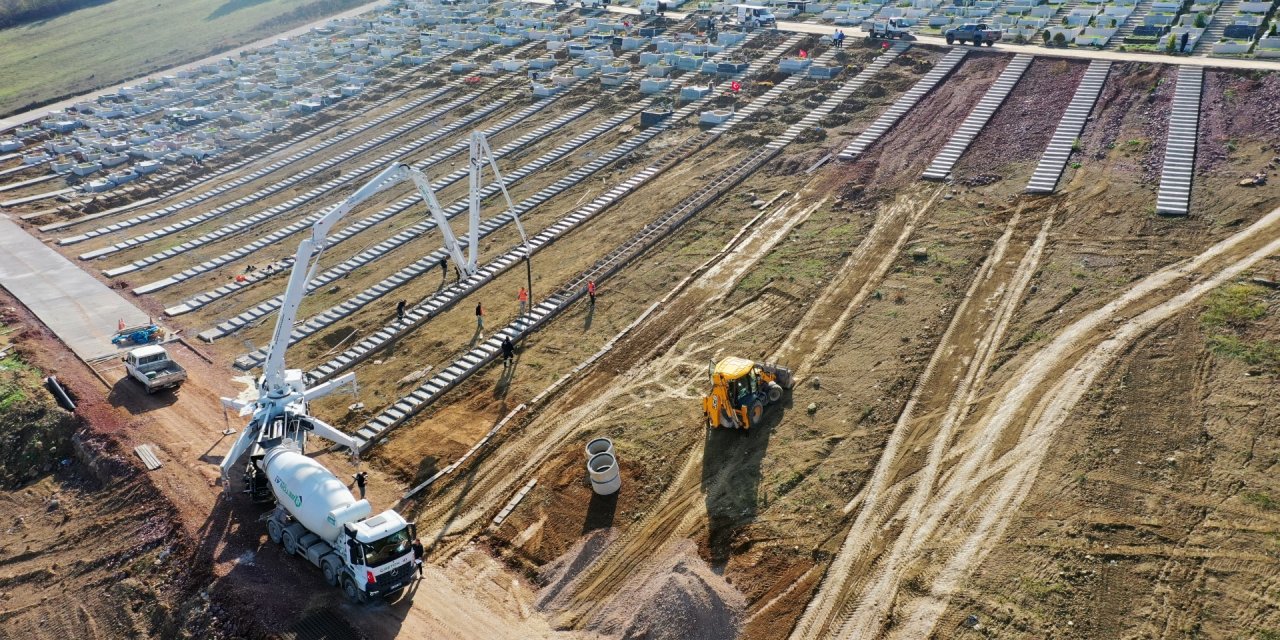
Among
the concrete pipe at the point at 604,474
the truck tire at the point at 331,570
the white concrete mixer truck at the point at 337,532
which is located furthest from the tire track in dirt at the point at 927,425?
the truck tire at the point at 331,570

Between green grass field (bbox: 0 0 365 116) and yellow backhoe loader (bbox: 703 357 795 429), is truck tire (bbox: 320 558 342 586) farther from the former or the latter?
green grass field (bbox: 0 0 365 116)

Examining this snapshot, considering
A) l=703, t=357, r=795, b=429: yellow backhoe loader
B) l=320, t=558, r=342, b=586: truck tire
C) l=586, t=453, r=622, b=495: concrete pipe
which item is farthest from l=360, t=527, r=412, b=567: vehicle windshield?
l=703, t=357, r=795, b=429: yellow backhoe loader

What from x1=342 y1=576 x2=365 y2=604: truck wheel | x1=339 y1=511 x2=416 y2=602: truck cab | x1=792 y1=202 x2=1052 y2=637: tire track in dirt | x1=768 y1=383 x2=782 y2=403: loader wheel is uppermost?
x1=339 y1=511 x2=416 y2=602: truck cab

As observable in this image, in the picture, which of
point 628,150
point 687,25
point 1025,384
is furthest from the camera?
point 687,25

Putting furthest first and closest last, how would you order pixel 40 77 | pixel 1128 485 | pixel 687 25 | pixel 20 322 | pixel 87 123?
1. pixel 40 77
2. pixel 687 25
3. pixel 87 123
4. pixel 20 322
5. pixel 1128 485

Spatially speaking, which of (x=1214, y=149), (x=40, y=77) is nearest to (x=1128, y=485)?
(x=1214, y=149)

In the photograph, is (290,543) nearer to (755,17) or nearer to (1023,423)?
(1023,423)

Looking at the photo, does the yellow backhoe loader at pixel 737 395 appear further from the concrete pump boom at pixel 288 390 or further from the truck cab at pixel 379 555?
the concrete pump boom at pixel 288 390

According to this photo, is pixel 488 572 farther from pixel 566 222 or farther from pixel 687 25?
pixel 687 25
